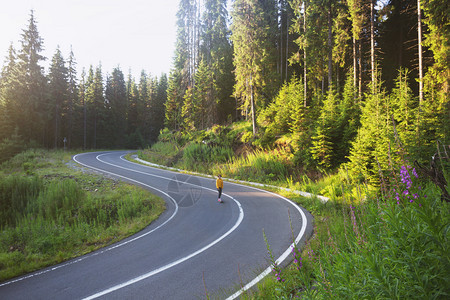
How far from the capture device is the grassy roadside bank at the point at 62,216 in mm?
7305

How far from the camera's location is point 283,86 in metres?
23.1

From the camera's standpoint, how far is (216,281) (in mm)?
4949

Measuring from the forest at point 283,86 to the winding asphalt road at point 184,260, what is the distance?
13.9 feet

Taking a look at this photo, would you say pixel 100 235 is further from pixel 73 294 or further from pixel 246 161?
pixel 246 161

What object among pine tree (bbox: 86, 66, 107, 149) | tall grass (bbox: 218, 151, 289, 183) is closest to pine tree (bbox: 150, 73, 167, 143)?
pine tree (bbox: 86, 66, 107, 149)

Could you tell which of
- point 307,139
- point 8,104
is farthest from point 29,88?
point 307,139

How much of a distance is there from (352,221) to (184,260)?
4.54m

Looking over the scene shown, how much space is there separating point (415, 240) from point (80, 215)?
13527mm

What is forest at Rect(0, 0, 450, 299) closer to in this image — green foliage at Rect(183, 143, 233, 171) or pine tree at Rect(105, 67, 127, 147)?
green foliage at Rect(183, 143, 233, 171)

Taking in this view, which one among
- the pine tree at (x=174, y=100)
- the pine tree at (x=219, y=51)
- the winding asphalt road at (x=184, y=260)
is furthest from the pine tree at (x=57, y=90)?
the winding asphalt road at (x=184, y=260)

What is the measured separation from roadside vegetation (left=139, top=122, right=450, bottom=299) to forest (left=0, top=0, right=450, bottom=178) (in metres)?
0.82

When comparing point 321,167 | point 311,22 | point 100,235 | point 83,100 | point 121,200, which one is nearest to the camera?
point 100,235

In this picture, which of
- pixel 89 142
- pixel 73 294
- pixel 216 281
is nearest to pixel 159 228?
pixel 73 294

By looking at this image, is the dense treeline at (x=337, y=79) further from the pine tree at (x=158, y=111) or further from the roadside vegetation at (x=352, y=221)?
the pine tree at (x=158, y=111)
